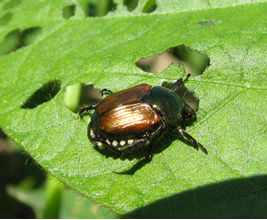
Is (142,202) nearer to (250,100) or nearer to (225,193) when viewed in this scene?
(225,193)

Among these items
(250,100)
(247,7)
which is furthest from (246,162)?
(247,7)

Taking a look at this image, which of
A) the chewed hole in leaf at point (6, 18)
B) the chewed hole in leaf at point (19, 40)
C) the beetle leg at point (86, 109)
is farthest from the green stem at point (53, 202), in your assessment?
the chewed hole in leaf at point (6, 18)

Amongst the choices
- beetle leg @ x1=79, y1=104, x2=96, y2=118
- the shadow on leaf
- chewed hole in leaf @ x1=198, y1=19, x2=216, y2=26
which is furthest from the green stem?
chewed hole in leaf @ x1=198, y1=19, x2=216, y2=26

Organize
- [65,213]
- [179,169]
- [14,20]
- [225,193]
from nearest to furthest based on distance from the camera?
[225,193], [179,169], [14,20], [65,213]

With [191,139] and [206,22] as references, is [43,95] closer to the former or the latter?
[191,139]

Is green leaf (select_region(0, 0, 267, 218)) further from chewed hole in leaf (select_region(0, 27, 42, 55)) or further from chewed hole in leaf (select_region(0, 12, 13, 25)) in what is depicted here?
chewed hole in leaf (select_region(0, 12, 13, 25))

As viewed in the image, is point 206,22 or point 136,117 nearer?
point 136,117

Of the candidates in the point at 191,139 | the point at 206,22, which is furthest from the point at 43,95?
the point at 206,22
